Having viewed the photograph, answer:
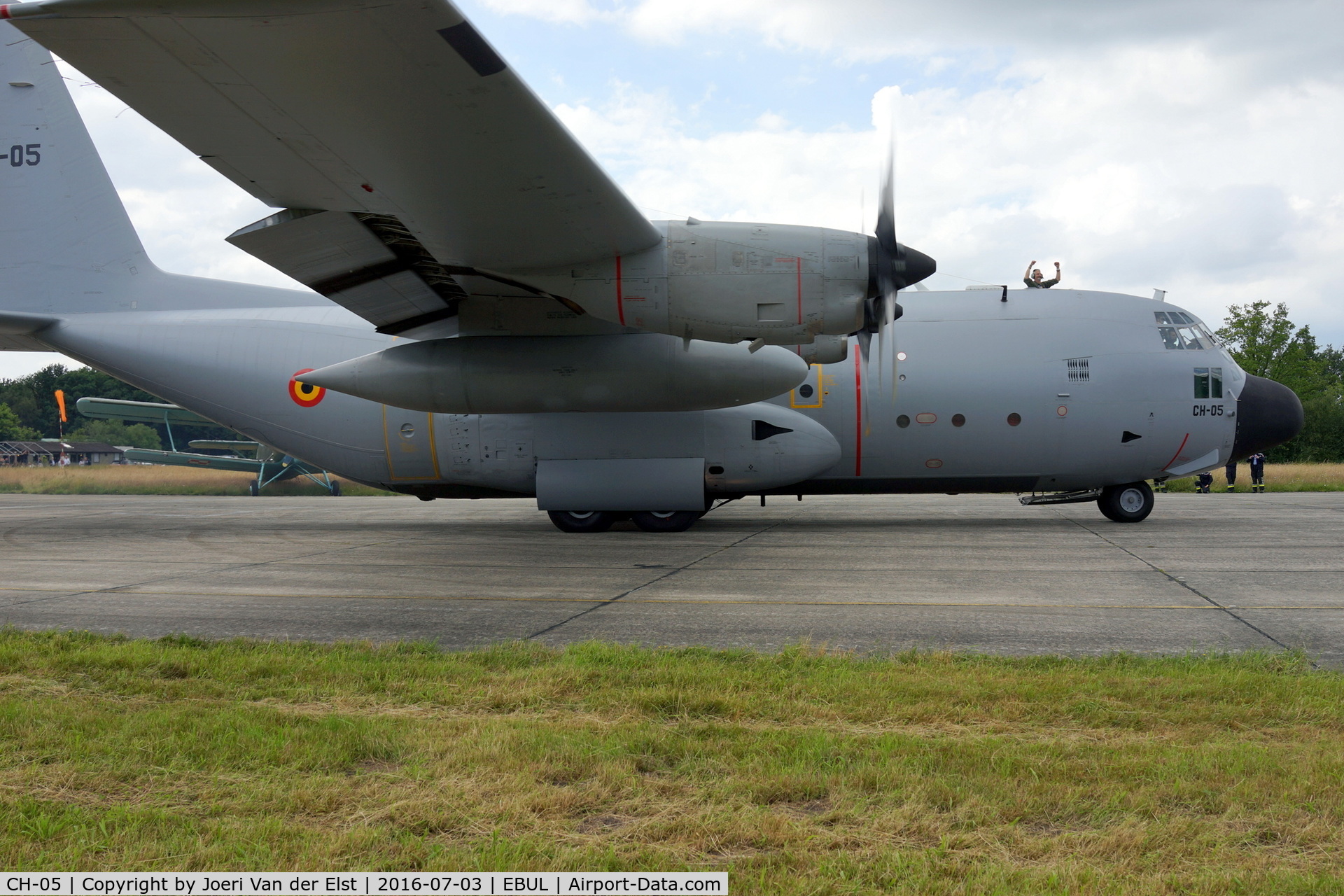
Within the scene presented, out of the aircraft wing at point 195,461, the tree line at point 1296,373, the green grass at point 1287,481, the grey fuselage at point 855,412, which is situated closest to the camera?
the grey fuselage at point 855,412

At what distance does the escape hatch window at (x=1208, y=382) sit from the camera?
15023mm

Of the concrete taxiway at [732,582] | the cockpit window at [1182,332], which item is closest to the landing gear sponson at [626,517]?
the concrete taxiway at [732,582]

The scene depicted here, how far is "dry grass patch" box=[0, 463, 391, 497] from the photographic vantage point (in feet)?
118

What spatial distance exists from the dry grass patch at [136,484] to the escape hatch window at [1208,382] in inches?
1085

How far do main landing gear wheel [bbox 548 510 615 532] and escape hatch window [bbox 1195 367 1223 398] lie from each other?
33.4ft

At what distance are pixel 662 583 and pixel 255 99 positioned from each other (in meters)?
5.97

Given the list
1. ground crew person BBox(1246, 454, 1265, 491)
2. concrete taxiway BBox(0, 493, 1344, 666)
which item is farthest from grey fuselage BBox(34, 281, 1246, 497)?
ground crew person BBox(1246, 454, 1265, 491)

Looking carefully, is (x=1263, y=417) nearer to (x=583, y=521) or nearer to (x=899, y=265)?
(x=899, y=265)

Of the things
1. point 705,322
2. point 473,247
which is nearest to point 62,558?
Answer: point 473,247

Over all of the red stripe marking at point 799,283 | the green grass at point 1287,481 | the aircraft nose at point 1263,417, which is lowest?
the green grass at point 1287,481

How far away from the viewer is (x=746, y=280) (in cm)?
987

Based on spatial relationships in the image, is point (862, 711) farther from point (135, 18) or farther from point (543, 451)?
point (543, 451)

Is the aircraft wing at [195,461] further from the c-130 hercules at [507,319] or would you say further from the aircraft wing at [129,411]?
the c-130 hercules at [507,319]

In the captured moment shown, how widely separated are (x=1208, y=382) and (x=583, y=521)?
430 inches
